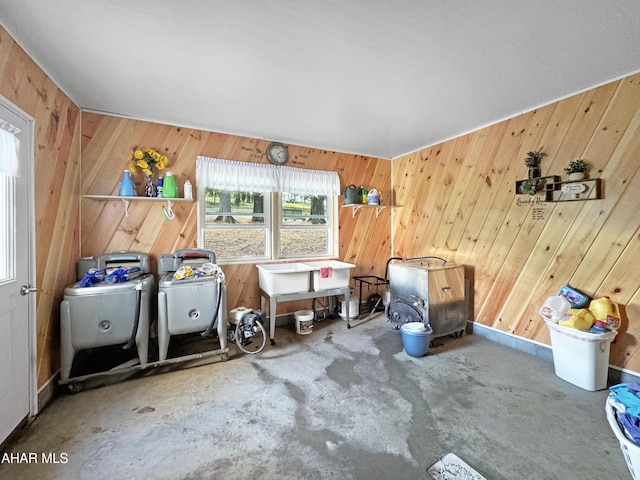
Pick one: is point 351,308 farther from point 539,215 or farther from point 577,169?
point 577,169

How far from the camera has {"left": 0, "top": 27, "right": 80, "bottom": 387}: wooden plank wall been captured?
173 cm

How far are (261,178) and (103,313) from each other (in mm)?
2169

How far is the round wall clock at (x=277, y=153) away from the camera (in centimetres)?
352

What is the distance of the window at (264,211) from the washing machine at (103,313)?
1.05 meters

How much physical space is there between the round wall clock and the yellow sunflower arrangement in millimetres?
1246

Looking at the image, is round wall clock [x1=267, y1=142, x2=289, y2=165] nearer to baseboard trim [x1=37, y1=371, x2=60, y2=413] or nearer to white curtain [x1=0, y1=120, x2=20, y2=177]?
white curtain [x1=0, y1=120, x2=20, y2=177]

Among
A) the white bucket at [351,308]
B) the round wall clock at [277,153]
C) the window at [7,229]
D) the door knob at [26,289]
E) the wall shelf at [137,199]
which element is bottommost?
the white bucket at [351,308]

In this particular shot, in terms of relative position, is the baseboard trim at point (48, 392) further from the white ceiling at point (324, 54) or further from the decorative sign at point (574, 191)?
the decorative sign at point (574, 191)

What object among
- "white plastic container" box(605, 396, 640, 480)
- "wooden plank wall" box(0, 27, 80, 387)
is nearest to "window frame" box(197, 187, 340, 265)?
"wooden plank wall" box(0, 27, 80, 387)

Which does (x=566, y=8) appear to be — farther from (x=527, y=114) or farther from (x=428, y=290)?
(x=428, y=290)

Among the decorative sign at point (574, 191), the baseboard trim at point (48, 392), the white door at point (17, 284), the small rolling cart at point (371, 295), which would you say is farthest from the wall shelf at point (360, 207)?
the baseboard trim at point (48, 392)

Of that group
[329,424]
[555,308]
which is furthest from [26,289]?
[555,308]

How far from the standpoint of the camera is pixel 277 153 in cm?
357

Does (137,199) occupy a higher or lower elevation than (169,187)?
lower
